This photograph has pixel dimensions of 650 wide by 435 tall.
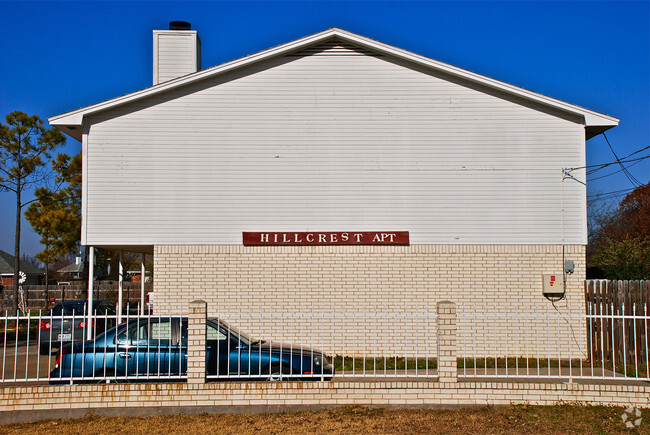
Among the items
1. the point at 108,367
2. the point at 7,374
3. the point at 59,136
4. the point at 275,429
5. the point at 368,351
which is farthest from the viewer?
the point at 59,136

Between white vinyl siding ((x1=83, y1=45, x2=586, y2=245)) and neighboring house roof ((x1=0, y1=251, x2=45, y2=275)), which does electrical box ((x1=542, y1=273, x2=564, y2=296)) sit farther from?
neighboring house roof ((x1=0, y1=251, x2=45, y2=275))

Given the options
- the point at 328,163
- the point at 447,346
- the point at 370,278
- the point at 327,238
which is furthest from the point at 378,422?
the point at 328,163

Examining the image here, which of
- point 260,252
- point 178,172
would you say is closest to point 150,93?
point 178,172

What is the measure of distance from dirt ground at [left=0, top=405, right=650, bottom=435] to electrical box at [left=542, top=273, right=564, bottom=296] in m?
6.04

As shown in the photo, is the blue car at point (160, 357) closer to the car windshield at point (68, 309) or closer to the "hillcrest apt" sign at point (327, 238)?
the "hillcrest apt" sign at point (327, 238)

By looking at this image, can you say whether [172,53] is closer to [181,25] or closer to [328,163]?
[181,25]

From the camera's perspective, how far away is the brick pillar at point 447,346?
10.1 meters

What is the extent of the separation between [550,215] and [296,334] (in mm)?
6688

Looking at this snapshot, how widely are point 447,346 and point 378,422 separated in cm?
162

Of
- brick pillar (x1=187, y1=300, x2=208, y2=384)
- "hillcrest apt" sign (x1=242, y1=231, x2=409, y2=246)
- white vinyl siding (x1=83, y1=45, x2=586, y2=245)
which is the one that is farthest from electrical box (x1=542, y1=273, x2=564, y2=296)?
brick pillar (x1=187, y1=300, x2=208, y2=384)

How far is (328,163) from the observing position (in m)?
16.2

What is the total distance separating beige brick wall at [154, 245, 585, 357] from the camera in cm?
1598

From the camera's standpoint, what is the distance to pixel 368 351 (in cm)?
1584

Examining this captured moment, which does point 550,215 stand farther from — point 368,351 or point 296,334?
point 296,334
